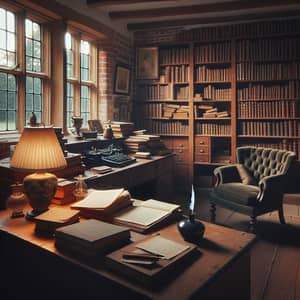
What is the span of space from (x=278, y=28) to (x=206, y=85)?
137 cm

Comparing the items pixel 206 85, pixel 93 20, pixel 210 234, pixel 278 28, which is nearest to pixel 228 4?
pixel 278 28

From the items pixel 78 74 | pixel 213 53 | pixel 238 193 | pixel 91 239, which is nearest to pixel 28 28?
pixel 78 74

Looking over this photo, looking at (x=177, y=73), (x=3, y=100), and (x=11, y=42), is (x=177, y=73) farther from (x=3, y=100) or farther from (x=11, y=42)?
(x=3, y=100)

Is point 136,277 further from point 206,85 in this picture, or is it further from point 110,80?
Result: point 206,85

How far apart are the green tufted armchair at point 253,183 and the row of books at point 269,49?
171cm

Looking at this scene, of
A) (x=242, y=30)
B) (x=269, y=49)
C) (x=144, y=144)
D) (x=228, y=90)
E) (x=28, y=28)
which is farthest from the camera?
(x=228, y=90)

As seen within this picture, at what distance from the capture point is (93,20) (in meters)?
4.88

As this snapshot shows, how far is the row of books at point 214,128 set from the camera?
573 cm

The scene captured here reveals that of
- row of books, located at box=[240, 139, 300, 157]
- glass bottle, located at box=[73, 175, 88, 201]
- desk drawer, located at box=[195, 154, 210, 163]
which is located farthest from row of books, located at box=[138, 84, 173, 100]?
glass bottle, located at box=[73, 175, 88, 201]

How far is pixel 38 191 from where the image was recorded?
1.99m

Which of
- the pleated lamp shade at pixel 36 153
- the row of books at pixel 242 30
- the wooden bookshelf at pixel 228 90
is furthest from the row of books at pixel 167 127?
the pleated lamp shade at pixel 36 153

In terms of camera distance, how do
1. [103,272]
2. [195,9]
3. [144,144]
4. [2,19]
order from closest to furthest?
[103,272], [2,19], [144,144], [195,9]

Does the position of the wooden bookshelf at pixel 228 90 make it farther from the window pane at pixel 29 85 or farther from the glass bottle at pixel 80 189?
the glass bottle at pixel 80 189

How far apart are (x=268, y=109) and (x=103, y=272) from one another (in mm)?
4714
